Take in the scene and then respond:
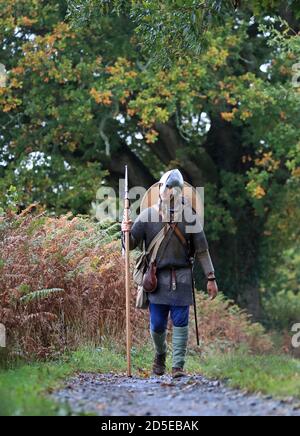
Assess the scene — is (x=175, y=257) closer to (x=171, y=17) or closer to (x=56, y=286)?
(x=56, y=286)

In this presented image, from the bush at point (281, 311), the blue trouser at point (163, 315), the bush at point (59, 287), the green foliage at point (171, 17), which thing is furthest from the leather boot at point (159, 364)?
the bush at point (281, 311)

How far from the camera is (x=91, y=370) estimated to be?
37.9 ft

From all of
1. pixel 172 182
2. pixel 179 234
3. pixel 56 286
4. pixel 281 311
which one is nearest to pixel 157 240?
pixel 179 234

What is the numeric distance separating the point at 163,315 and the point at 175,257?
69 centimetres

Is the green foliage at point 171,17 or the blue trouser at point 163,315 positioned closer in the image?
the blue trouser at point 163,315

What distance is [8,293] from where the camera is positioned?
38.0ft

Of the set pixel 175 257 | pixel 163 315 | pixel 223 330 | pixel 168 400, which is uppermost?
pixel 175 257

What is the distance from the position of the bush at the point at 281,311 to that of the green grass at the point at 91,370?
16.4 m

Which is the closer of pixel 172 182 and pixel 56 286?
pixel 172 182

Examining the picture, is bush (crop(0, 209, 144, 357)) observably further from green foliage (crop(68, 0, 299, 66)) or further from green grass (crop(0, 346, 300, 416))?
A: green foliage (crop(68, 0, 299, 66))

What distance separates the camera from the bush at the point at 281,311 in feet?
97.1

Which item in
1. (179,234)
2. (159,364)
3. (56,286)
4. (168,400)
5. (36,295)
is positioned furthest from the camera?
(56,286)

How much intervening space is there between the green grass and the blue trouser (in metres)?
0.64

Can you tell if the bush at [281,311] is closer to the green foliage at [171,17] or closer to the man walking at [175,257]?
the green foliage at [171,17]
